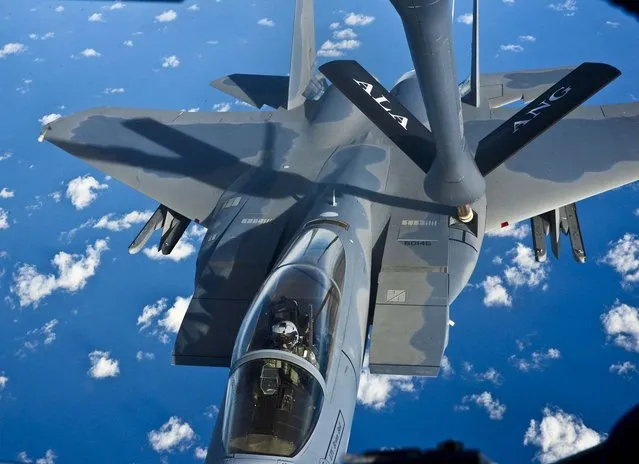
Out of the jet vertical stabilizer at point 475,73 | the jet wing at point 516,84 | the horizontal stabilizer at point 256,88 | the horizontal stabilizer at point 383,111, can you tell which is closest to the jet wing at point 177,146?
the horizontal stabilizer at point 256,88

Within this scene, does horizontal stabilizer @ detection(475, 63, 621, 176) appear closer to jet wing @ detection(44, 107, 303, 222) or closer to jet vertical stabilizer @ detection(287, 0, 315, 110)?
jet wing @ detection(44, 107, 303, 222)

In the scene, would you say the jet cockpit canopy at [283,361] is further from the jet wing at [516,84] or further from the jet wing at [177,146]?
the jet wing at [516,84]

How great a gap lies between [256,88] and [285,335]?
8.14 m

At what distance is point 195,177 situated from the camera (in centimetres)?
1151

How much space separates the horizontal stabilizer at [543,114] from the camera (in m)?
8.30

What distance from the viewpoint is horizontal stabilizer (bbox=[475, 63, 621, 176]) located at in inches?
327

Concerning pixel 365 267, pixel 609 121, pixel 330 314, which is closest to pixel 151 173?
pixel 365 267

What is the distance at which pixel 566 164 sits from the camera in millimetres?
10859

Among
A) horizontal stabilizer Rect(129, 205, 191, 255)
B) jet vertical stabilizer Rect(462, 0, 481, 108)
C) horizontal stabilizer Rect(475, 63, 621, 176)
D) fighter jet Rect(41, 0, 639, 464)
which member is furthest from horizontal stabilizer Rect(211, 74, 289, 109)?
horizontal stabilizer Rect(475, 63, 621, 176)

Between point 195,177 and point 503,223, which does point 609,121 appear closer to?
point 503,223

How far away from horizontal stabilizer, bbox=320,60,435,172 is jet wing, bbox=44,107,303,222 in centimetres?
272

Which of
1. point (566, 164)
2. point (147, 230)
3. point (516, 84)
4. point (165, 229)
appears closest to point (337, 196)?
point (566, 164)

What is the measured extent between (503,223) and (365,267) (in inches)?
111

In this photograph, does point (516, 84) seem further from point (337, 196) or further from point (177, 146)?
point (177, 146)
